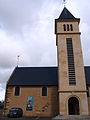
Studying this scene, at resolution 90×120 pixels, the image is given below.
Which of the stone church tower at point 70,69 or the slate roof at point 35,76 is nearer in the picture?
the stone church tower at point 70,69

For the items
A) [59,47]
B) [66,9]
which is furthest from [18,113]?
[66,9]

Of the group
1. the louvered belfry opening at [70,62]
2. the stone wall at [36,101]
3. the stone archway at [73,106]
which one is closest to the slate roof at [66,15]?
the louvered belfry opening at [70,62]

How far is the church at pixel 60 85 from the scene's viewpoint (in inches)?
928

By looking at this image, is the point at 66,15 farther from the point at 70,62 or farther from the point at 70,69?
the point at 70,69

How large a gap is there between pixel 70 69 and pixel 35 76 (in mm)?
9134

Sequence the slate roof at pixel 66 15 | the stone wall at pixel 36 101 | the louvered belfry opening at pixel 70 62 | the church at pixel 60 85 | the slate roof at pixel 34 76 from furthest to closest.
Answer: the slate roof at pixel 66 15
the slate roof at pixel 34 76
the stone wall at pixel 36 101
the louvered belfry opening at pixel 70 62
the church at pixel 60 85

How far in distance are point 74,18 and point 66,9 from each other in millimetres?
4917

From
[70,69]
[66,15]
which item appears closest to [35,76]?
[70,69]

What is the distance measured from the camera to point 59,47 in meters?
26.6

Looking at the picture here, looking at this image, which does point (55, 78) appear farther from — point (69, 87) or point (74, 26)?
point (74, 26)

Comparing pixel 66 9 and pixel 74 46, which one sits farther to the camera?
pixel 66 9

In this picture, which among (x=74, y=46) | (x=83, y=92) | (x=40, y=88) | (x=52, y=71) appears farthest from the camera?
(x=52, y=71)

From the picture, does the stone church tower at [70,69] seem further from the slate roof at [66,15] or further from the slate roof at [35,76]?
the slate roof at [35,76]

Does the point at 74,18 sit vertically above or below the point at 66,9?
below
